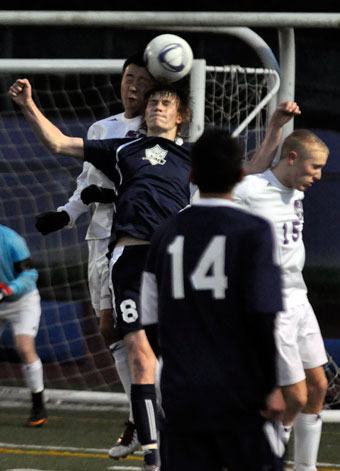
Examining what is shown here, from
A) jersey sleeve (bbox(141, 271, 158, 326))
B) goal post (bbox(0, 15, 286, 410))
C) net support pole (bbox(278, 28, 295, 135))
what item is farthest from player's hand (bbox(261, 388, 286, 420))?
goal post (bbox(0, 15, 286, 410))

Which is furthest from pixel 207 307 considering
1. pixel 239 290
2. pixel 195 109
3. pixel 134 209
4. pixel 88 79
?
pixel 88 79

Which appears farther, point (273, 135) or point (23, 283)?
point (23, 283)

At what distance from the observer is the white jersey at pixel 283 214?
6.50 m

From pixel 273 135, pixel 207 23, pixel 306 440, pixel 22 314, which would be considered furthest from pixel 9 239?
pixel 306 440

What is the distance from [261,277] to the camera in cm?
458

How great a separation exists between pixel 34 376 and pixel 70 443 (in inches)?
37.1

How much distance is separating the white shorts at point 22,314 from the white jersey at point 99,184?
165 centimetres

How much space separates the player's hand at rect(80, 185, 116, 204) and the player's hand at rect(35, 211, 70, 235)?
0.18m

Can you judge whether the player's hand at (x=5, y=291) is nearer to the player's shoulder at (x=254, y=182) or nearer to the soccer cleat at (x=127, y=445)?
the soccer cleat at (x=127, y=445)

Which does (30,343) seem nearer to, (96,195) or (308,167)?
(96,195)

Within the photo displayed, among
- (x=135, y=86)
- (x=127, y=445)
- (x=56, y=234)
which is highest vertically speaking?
(x=135, y=86)

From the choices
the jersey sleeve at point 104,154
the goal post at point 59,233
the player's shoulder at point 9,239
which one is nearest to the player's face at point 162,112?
the jersey sleeve at point 104,154

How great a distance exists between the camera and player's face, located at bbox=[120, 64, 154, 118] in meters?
7.35

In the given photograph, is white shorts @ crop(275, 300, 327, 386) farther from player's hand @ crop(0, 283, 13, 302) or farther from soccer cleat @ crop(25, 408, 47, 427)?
player's hand @ crop(0, 283, 13, 302)
